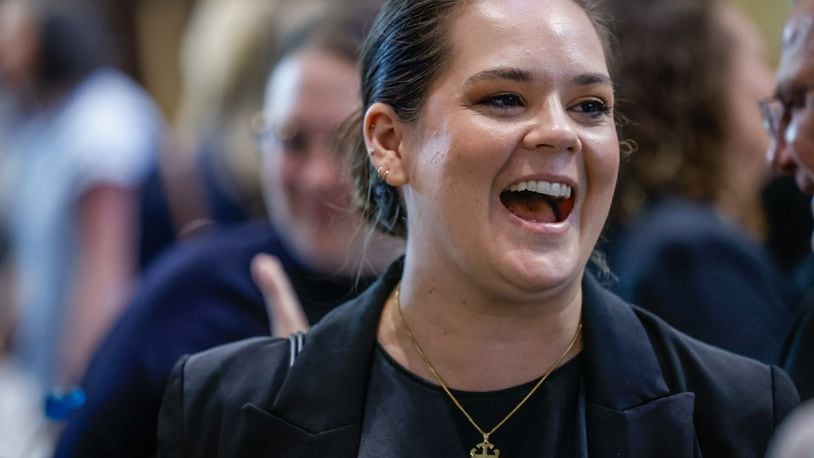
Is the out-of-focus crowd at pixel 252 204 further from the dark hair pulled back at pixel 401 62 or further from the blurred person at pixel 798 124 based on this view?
the dark hair pulled back at pixel 401 62

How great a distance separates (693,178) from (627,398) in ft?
4.60

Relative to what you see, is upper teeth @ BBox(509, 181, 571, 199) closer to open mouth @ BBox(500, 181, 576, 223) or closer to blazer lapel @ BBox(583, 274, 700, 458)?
open mouth @ BBox(500, 181, 576, 223)

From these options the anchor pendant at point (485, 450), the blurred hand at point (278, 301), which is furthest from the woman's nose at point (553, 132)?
the blurred hand at point (278, 301)

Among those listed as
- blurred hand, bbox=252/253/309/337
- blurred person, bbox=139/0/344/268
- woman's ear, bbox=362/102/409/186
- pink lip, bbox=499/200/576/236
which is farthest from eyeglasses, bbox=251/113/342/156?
pink lip, bbox=499/200/576/236

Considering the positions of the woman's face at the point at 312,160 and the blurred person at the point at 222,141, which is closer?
the woman's face at the point at 312,160

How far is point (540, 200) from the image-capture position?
2229 millimetres

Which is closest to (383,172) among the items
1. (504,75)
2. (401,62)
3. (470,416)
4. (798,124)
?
(401,62)

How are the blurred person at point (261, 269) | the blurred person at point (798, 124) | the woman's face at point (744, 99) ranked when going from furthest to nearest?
the woman's face at point (744, 99) → the blurred person at point (261, 269) → the blurred person at point (798, 124)

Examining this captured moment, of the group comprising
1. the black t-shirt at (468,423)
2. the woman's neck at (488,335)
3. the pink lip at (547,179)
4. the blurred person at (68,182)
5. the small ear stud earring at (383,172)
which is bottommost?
the blurred person at (68,182)

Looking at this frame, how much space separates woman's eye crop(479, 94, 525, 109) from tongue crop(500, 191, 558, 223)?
0.14 m

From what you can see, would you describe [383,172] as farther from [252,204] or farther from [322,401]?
[252,204]

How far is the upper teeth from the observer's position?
2.18 metres

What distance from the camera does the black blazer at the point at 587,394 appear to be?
7.21ft

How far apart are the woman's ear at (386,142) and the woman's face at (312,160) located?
835 millimetres
